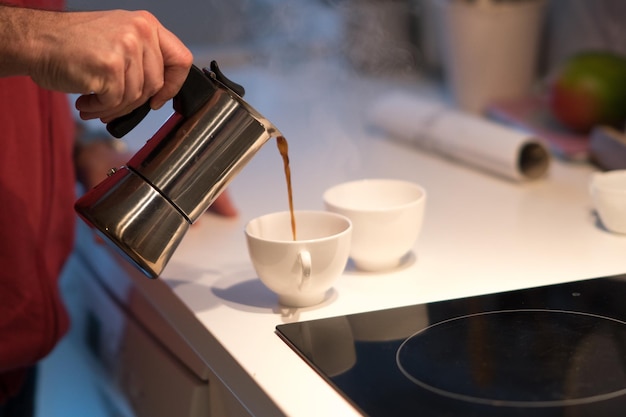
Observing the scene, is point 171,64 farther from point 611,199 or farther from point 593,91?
point 593,91

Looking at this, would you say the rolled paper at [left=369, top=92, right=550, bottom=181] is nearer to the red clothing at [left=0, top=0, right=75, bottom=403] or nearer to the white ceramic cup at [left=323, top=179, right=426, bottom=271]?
the white ceramic cup at [left=323, top=179, right=426, bottom=271]

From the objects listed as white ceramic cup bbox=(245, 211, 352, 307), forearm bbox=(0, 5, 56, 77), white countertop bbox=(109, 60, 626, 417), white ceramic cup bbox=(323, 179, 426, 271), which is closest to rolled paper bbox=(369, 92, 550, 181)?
white countertop bbox=(109, 60, 626, 417)

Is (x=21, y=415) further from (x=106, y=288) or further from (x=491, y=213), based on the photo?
(x=491, y=213)

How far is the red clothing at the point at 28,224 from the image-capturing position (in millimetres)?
1181

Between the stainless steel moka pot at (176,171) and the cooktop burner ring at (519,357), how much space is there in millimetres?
252

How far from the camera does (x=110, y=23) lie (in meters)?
0.84

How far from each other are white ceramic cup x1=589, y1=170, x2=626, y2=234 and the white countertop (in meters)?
0.02

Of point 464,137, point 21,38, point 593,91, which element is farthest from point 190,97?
point 593,91

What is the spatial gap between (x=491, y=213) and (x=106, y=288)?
0.58 meters

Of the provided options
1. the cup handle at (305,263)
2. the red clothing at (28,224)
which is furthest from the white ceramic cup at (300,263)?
the red clothing at (28,224)

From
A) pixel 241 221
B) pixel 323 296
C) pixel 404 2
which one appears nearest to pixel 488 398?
pixel 323 296

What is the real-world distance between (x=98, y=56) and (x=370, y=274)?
1.32 feet

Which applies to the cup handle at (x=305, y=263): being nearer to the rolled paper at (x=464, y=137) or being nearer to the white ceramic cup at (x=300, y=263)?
the white ceramic cup at (x=300, y=263)

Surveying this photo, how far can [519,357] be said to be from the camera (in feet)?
2.57
